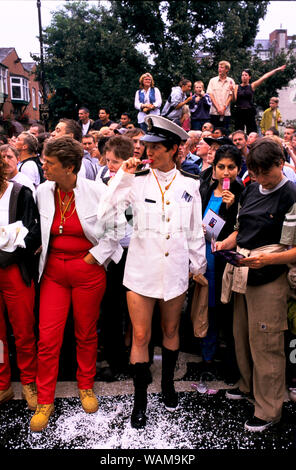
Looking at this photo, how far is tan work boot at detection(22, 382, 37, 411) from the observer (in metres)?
3.31

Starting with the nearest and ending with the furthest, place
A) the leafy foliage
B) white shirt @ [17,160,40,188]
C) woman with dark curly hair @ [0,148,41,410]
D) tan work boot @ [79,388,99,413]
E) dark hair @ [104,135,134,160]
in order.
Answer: woman with dark curly hair @ [0,148,41,410]
tan work boot @ [79,388,99,413]
dark hair @ [104,135,134,160]
white shirt @ [17,160,40,188]
the leafy foliage

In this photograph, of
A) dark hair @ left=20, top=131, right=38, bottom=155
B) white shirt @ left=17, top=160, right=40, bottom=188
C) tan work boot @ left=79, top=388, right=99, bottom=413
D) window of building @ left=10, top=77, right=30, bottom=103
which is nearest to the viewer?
tan work boot @ left=79, top=388, right=99, bottom=413

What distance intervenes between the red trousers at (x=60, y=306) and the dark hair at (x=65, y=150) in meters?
0.78

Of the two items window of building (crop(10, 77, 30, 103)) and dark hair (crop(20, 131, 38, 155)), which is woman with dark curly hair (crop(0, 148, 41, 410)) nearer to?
dark hair (crop(20, 131, 38, 155))

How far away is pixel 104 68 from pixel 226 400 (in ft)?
51.8

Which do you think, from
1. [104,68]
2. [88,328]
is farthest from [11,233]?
[104,68]

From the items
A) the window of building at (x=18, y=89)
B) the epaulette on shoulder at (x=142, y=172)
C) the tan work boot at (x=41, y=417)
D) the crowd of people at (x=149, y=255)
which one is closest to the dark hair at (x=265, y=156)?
the crowd of people at (x=149, y=255)

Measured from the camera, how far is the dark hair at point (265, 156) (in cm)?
283

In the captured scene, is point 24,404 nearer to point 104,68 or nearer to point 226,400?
point 226,400

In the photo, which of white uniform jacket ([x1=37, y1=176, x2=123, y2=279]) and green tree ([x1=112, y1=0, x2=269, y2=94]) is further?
green tree ([x1=112, y1=0, x2=269, y2=94])

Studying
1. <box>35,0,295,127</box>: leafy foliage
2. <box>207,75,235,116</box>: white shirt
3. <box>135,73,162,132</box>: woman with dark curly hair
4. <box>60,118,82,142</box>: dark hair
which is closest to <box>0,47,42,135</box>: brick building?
<box>35,0,295,127</box>: leafy foliage

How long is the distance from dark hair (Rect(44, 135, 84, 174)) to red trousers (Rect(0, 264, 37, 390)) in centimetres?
95

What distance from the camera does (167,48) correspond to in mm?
8828

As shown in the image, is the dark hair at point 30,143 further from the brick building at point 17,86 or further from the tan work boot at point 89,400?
the brick building at point 17,86
